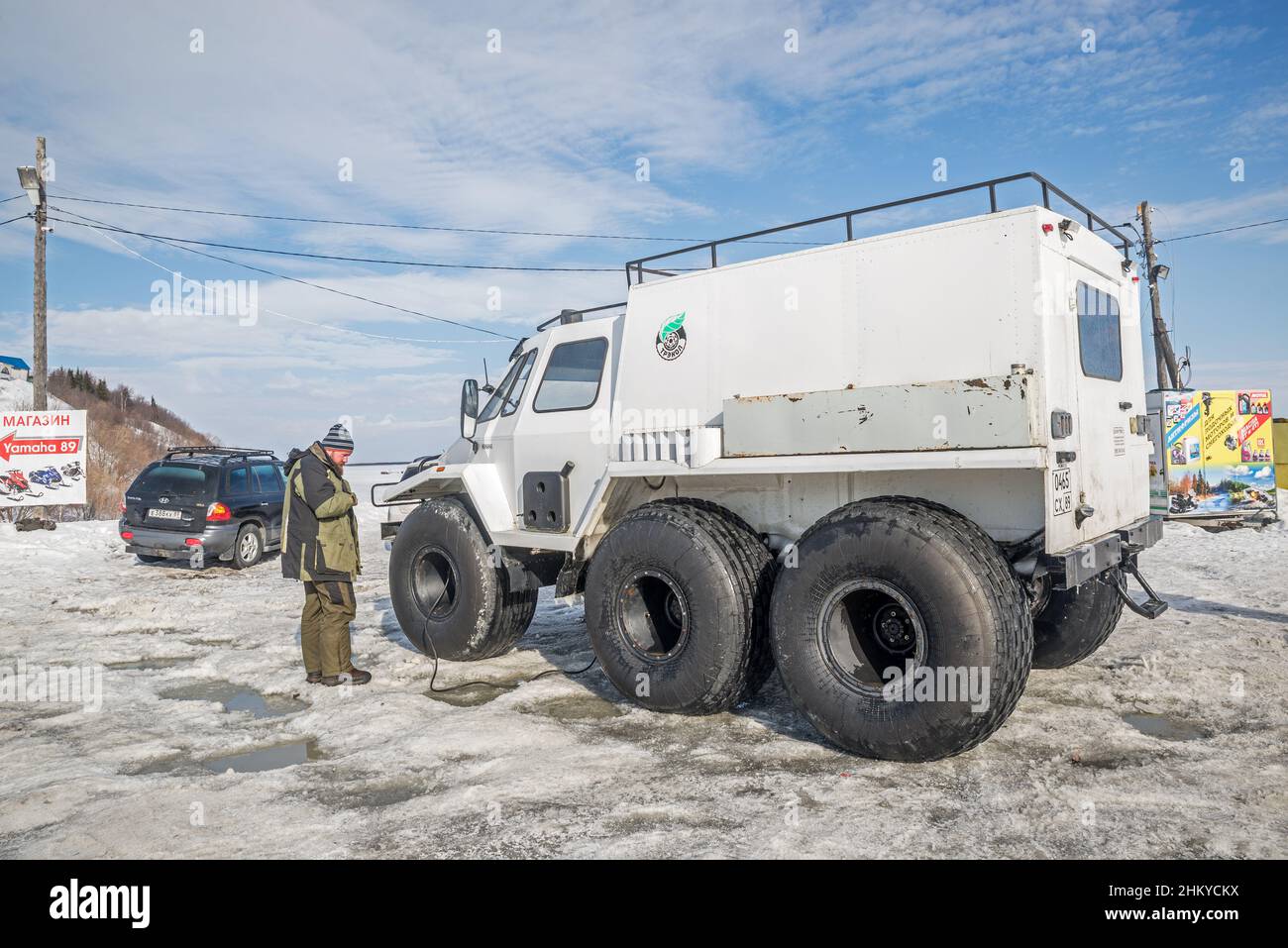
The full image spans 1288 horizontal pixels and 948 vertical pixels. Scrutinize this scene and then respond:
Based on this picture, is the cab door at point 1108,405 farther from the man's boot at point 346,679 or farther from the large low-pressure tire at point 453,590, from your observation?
the man's boot at point 346,679

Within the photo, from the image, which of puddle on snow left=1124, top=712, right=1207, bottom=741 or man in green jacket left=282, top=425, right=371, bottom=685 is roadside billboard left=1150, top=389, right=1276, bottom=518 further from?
man in green jacket left=282, top=425, right=371, bottom=685

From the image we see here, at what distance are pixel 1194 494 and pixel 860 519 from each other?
1660cm

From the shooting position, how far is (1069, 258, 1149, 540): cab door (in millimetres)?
4863

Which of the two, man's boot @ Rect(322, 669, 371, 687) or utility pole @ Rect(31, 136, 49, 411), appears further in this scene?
utility pole @ Rect(31, 136, 49, 411)

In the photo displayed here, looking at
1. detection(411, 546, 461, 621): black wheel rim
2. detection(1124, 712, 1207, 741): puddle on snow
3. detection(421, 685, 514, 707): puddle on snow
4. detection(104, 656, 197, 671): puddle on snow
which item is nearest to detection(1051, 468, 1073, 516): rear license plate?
detection(1124, 712, 1207, 741): puddle on snow

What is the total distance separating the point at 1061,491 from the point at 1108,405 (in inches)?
50.0

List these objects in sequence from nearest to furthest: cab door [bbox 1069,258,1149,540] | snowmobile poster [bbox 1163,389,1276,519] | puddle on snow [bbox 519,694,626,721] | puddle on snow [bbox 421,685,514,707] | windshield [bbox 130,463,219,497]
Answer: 1. cab door [bbox 1069,258,1149,540]
2. puddle on snow [bbox 519,694,626,721]
3. puddle on snow [bbox 421,685,514,707]
4. windshield [bbox 130,463,219,497]
5. snowmobile poster [bbox 1163,389,1276,519]

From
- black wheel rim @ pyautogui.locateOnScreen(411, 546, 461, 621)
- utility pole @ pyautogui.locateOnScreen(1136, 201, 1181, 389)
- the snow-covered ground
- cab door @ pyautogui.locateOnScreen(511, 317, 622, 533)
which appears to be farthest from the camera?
utility pole @ pyautogui.locateOnScreen(1136, 201, 1181, 389)

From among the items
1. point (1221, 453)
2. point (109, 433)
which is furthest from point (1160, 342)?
point (109, 433)

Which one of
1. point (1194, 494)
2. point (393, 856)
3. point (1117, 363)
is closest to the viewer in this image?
point (393, 856)

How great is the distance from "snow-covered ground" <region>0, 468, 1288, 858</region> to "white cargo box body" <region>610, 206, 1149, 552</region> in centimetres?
121
